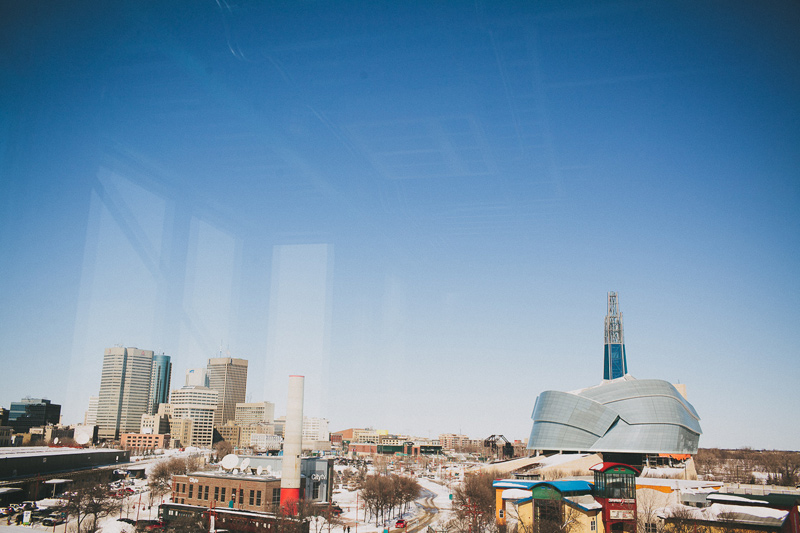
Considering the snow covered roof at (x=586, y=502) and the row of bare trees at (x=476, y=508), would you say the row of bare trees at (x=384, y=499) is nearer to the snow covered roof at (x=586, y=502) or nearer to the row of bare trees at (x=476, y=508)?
the row of bare trees at (x=476, y=508)

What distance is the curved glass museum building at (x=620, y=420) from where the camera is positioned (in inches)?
1492

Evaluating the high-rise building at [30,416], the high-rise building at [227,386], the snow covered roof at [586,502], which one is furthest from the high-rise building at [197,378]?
the snow covered roof at [586,502]

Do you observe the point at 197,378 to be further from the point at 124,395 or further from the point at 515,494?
the point at 515,494

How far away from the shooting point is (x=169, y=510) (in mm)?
22266

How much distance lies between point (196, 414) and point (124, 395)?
10474 mm

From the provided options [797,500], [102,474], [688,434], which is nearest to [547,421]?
[688,434]

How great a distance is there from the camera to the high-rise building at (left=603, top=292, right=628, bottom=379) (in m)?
66.5

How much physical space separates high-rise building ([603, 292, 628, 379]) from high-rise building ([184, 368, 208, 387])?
188 feet

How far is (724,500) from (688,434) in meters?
23.4

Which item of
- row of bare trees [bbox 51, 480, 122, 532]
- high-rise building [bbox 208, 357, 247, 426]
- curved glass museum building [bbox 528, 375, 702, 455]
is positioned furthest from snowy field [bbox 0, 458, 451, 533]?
high-rise building [bbox 208, 357, 247, 426]

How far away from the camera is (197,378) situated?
90938 mm

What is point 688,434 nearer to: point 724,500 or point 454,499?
point 454,499

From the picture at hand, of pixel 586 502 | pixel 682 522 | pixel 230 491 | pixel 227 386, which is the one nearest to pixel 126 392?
pixel 227 386

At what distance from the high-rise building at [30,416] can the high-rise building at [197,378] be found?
2653cm
